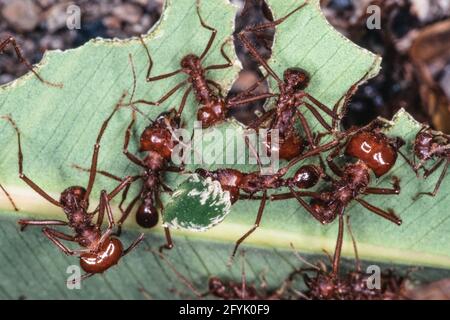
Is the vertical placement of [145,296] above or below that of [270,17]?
below

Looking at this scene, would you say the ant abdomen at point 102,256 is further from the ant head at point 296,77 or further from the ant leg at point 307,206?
the ant head at point 296,77

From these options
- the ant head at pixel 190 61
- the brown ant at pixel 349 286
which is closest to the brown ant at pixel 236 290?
the brown ant at pixel 349 286

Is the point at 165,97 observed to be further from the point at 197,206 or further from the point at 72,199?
the point at 72,199

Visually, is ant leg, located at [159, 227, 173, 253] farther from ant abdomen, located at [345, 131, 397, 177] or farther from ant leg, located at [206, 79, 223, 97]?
ant abdomen, located at [345, 131, 397, 177]

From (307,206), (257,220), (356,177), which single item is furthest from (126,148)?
(356,177)

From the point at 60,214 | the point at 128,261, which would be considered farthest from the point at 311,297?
the point at 60,214

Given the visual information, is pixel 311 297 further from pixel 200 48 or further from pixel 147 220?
pixel 200 48

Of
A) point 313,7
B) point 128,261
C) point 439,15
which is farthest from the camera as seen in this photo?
point 439,15

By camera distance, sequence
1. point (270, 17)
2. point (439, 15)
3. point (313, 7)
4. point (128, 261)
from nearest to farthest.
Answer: point (313, 7)
point (270, 17)
point (128, 261)
point (439, 15)
